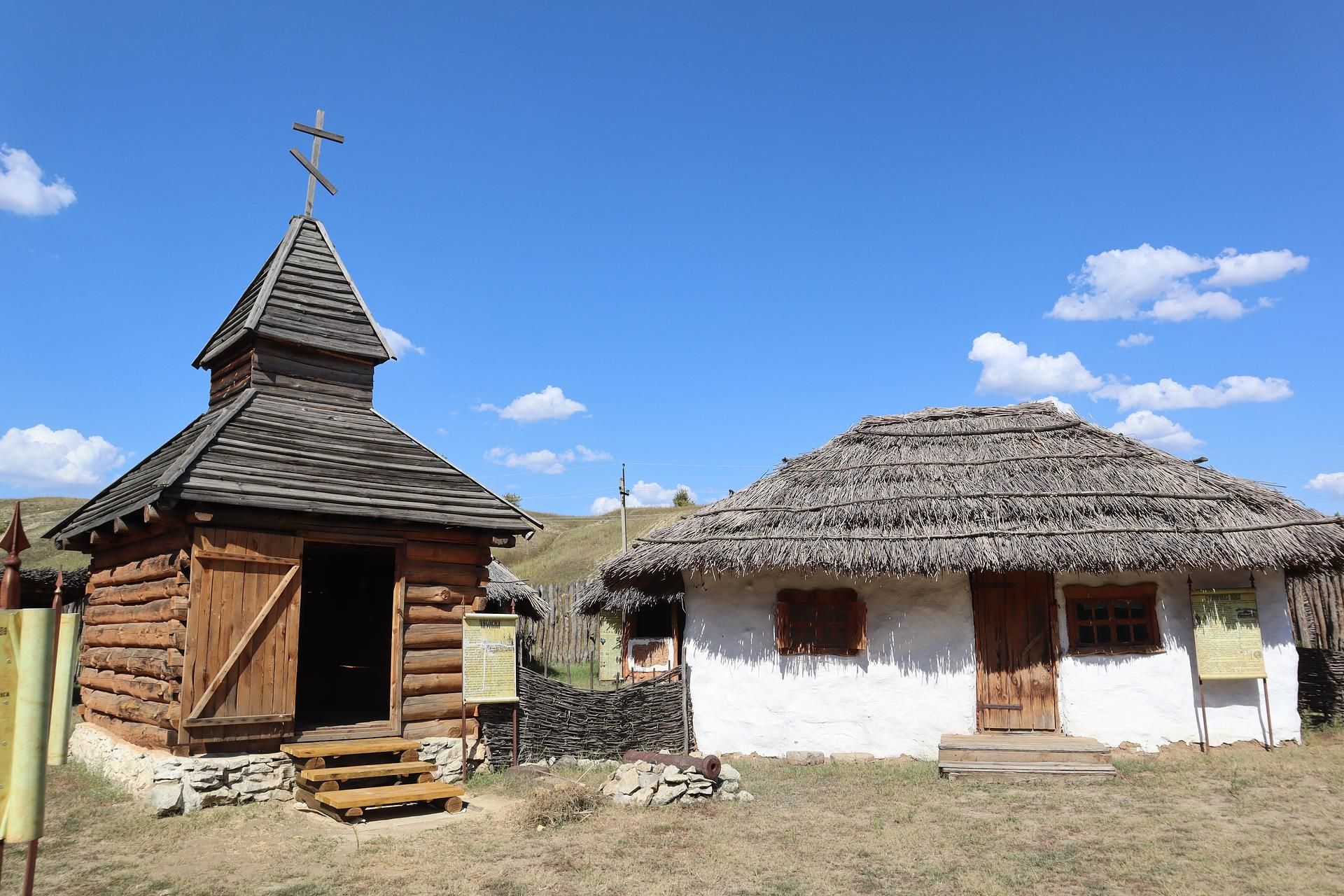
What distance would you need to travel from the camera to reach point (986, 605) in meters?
12.7

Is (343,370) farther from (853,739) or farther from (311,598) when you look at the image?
(853,739)

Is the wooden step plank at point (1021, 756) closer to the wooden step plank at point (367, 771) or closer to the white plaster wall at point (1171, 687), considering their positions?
the white plaster wall at point (1171, 687)

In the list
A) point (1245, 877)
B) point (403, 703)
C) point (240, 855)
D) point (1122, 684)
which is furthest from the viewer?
point (1122, 684)

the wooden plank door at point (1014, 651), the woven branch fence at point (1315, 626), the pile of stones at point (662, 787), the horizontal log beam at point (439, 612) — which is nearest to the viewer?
the pile of stones at point (662, 787)

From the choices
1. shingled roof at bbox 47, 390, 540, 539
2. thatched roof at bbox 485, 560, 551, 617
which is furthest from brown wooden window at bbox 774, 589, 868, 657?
thatched roof at bbox 485, 560, 551, 617

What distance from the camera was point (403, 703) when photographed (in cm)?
1041

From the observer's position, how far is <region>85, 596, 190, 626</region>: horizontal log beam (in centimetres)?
918

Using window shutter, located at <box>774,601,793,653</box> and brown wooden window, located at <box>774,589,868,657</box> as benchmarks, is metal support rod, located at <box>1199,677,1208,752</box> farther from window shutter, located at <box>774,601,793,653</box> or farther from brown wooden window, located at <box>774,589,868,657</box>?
window shutter, located at <box>774,601,793,653</box>

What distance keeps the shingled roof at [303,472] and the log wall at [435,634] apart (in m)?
0.53

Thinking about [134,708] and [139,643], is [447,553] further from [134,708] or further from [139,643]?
[134,708]

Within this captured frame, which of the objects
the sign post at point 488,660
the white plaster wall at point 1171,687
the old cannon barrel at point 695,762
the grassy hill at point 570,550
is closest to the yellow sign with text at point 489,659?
the sign post at point 488,660

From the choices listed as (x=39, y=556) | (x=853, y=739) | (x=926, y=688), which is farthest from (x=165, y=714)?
(x=39, y=556)

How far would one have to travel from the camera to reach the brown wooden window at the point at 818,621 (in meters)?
12.8

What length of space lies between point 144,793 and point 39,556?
39070mm
